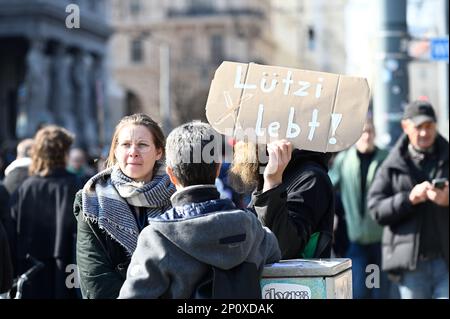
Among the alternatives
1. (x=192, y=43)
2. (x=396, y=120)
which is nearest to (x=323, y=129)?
(x=396, y=120)

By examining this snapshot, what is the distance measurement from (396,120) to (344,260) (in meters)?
7.34

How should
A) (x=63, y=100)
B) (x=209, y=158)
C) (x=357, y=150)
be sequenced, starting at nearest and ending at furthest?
(x=209, y=158) → (x=357, y=150) → (x=63, y=100)

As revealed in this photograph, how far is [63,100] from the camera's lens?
1980 inches

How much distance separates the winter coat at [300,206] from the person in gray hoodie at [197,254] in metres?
0.82

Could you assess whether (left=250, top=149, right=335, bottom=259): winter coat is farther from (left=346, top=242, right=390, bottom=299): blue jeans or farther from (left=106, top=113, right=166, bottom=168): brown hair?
(left=346, top=242, right=390, bottom=299): blue jeans

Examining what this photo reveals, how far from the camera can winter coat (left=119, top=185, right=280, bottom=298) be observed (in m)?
3.81

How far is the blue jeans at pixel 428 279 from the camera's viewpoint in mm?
7508

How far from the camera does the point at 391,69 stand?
1169 centimetres

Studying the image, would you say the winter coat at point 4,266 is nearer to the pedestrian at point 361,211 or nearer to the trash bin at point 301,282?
the trash bin at point 301,282

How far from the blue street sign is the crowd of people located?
173 inches

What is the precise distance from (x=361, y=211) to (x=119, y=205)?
4.89m

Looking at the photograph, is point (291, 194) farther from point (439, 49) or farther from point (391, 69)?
point (439, 49)

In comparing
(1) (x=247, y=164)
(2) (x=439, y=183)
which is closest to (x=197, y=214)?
(1) (x=247, y=164)
